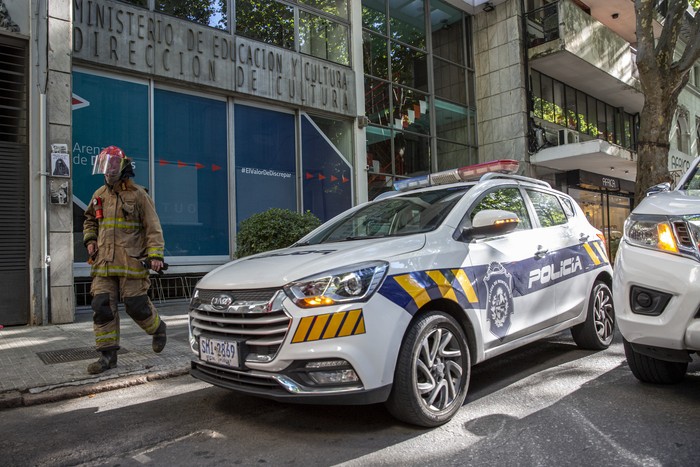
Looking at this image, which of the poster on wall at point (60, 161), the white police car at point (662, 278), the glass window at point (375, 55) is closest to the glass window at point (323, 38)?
the glass window at point (375, 55)

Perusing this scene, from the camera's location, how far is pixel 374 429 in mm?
3266

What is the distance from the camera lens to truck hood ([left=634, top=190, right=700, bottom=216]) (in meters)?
3.36

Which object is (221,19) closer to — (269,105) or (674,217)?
(269,105)

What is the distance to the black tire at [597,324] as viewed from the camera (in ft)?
16.7

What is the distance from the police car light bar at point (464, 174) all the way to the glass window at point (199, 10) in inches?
282

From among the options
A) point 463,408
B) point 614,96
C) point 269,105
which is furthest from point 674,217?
point 614,96

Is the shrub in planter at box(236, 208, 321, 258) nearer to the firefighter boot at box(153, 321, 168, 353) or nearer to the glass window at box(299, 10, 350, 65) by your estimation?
the firefighter boot at box(153, 321, 168, 353)

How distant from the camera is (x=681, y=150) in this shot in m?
24.9

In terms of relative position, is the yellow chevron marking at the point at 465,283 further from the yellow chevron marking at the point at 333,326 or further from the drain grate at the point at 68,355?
the drain grate at the point at 68,355

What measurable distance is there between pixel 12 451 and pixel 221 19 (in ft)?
30.5

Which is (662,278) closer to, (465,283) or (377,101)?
(465,283)

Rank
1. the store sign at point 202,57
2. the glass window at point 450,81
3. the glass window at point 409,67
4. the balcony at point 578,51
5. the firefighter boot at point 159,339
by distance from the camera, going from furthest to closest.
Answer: the glass window at point 450,81 < the balcony at point 578,51 < the glass window at point 409,67 < the store sign at point 202,57 < the firefighter boot at point 159,339

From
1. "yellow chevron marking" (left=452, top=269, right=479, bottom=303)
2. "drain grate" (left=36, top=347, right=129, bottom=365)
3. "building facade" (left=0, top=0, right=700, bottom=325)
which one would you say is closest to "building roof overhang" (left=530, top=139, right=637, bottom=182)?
"building facade" (left=0, top=0, right=700, bottom=325)

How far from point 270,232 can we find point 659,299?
5008 millimetres
